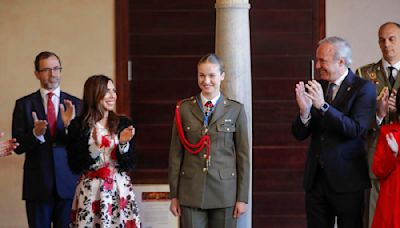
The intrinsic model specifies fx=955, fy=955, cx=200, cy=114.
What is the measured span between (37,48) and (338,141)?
3435 mm

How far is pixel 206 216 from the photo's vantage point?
577 cm

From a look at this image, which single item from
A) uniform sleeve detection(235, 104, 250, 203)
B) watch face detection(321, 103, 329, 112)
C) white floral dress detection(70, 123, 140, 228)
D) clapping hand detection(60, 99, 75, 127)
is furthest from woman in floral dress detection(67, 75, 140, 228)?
watch face detection(321, 103, 329, 112)

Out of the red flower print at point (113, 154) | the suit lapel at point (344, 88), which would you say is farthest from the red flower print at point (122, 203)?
the suit lapel at point (344, 88)

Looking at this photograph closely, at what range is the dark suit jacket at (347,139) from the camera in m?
5.70

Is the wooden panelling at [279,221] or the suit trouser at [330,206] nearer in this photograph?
the suit trouser at [330,206]

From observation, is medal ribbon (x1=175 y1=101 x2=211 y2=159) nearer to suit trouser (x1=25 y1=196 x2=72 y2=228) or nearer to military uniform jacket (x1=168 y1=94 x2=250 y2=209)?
military uniform jacket (x1=168 y1=94 x2=250 y2=209)

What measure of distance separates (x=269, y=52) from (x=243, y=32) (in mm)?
1587

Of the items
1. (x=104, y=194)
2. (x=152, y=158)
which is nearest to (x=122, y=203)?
(x=104, y=194)

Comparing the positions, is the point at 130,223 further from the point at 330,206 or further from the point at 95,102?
the point at 330,206

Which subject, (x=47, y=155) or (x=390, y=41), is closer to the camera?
(x=390, y=41)

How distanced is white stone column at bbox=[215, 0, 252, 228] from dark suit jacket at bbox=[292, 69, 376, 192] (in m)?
0.91

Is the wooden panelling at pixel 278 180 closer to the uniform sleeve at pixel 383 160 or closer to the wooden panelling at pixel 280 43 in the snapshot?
the wooden panelling at pixel 280 43

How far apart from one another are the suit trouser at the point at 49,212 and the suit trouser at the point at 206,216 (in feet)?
3.39

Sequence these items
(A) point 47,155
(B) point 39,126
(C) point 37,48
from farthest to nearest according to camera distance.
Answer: (C) point 37,48
(A) point 47,155
(B) point 39,126
